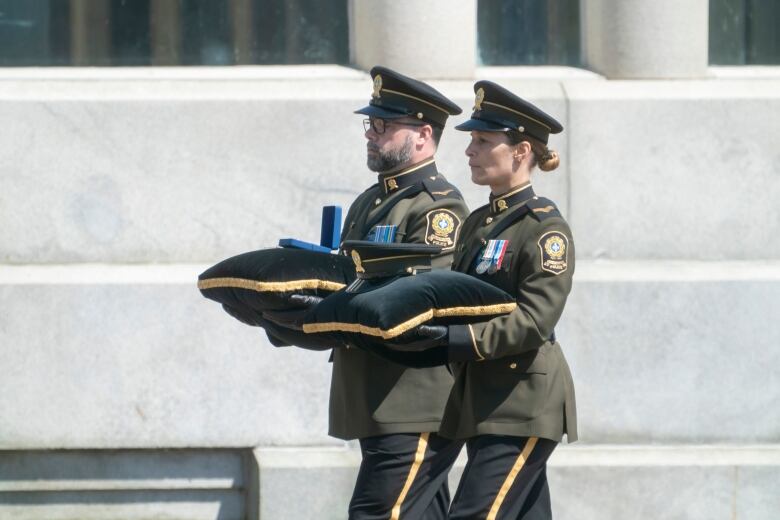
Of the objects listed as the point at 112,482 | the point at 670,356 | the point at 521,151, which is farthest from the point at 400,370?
the point at 112,482

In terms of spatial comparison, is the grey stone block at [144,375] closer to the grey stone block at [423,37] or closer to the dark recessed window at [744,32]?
the grey stone block at [423,37]

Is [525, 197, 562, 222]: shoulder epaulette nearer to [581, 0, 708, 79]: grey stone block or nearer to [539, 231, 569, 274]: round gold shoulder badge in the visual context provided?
[539, 231, 569, 274]: round gold shoulder badge

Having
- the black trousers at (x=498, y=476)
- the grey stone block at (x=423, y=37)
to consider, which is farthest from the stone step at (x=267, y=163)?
the black trousers at (x=498, y=476)

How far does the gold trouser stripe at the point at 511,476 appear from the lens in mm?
4730

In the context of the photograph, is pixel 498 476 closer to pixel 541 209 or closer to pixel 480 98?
pixel 541 209

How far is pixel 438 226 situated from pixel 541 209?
41cm

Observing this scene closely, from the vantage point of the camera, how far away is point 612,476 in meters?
6.82

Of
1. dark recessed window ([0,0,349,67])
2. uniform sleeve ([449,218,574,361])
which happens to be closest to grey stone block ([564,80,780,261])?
dark recessed window ([0,0,349,67])

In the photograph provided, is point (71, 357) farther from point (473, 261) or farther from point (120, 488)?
point (473, 261)

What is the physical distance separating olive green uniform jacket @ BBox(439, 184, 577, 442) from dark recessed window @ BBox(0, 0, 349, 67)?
8.75ft

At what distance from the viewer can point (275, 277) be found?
197 inches

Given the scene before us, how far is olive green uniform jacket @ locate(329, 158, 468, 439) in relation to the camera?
5133mm

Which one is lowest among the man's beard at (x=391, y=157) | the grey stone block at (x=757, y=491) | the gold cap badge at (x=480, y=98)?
the grey stone block at (x=757, y=491)

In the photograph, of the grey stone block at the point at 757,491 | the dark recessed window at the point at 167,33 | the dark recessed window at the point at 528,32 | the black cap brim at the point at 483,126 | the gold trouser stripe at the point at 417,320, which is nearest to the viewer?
the gold trouser stripe at the point at 417,320
